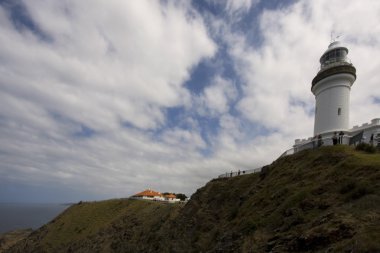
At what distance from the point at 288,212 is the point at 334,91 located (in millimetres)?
16700

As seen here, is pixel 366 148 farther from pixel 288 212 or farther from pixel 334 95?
pixel 334 95

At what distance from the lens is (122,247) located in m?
39.5

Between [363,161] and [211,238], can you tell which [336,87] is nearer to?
[363,161]

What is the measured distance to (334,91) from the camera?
87.5 ft

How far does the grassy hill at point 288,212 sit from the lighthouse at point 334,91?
22.7 ft

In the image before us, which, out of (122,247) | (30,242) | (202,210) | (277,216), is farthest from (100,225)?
(277,216)

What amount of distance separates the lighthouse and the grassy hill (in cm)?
693

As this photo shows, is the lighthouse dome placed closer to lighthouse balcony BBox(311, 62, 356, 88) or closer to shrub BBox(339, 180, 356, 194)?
lighthouse balcony BBox(311, 62, 356, 88)

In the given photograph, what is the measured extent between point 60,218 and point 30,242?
866cm

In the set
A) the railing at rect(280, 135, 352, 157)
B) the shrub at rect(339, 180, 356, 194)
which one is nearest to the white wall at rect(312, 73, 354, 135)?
the railing at rect(280, 135, 352, 157)

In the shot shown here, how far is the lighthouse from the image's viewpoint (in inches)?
1026

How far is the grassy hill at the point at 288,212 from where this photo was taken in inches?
433

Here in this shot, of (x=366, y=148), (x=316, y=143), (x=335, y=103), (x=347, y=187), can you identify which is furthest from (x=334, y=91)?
(x=347, y=187)

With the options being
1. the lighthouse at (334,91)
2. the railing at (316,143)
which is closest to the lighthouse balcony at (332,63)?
the lighthouse at (334,91)
